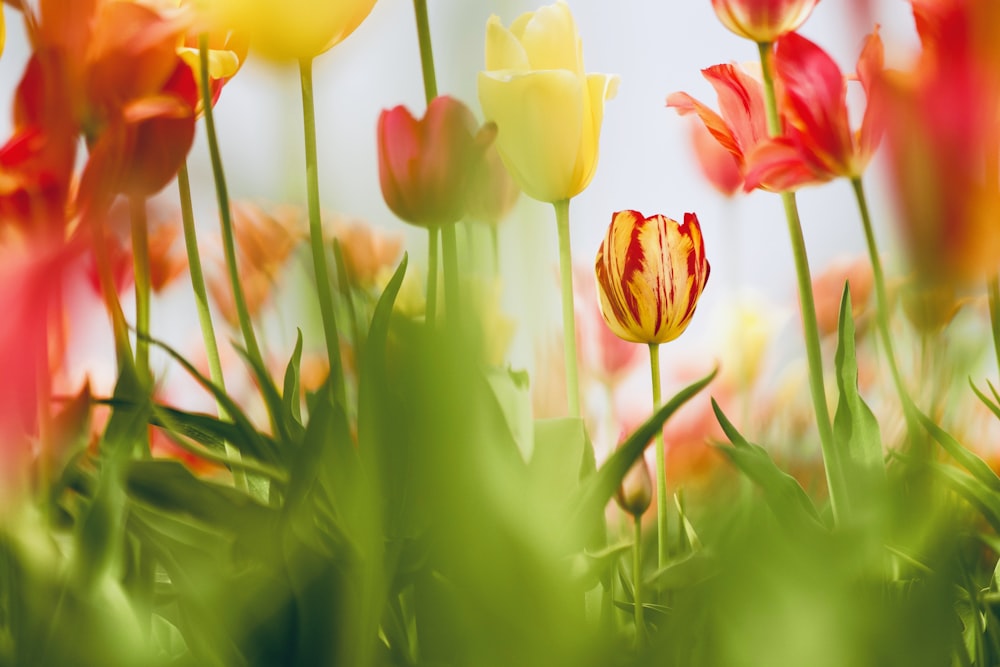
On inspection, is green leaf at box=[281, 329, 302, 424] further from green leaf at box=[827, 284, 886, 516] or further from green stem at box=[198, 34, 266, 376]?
green leaf at box=[827, 284, 886, 516]

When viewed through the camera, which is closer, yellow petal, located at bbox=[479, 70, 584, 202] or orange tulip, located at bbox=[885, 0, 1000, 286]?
orange tulip, located at bbox=[885, 0, 1000, 286]

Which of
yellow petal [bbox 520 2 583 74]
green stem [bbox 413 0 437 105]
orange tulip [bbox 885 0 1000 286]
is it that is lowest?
orange tulip [bbox 885 0 1000 286]

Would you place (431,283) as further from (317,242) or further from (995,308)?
(995,308)

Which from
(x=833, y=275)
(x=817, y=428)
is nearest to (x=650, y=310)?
(x=817, y=428)

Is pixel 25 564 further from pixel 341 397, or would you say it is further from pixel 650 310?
pixel 650 310

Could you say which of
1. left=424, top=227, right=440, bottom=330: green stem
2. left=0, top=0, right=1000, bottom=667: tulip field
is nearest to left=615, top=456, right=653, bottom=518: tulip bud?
left=0, top=0, right=1000, bottom=667: tulip field

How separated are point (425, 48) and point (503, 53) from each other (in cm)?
5

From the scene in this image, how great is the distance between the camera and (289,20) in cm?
19

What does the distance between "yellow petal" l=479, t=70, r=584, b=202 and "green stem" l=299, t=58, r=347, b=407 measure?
0.17 feet

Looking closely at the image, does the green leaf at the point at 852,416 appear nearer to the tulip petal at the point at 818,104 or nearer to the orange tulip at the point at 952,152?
the tulip petal at the point at 818,104

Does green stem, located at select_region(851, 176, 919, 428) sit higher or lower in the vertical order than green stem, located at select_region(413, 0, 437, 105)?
lower

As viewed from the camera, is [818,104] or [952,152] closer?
[952,152]

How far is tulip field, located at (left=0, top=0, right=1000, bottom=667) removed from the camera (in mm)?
107

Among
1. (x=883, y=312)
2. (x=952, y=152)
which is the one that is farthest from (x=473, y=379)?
→ (x=883, y=312)
